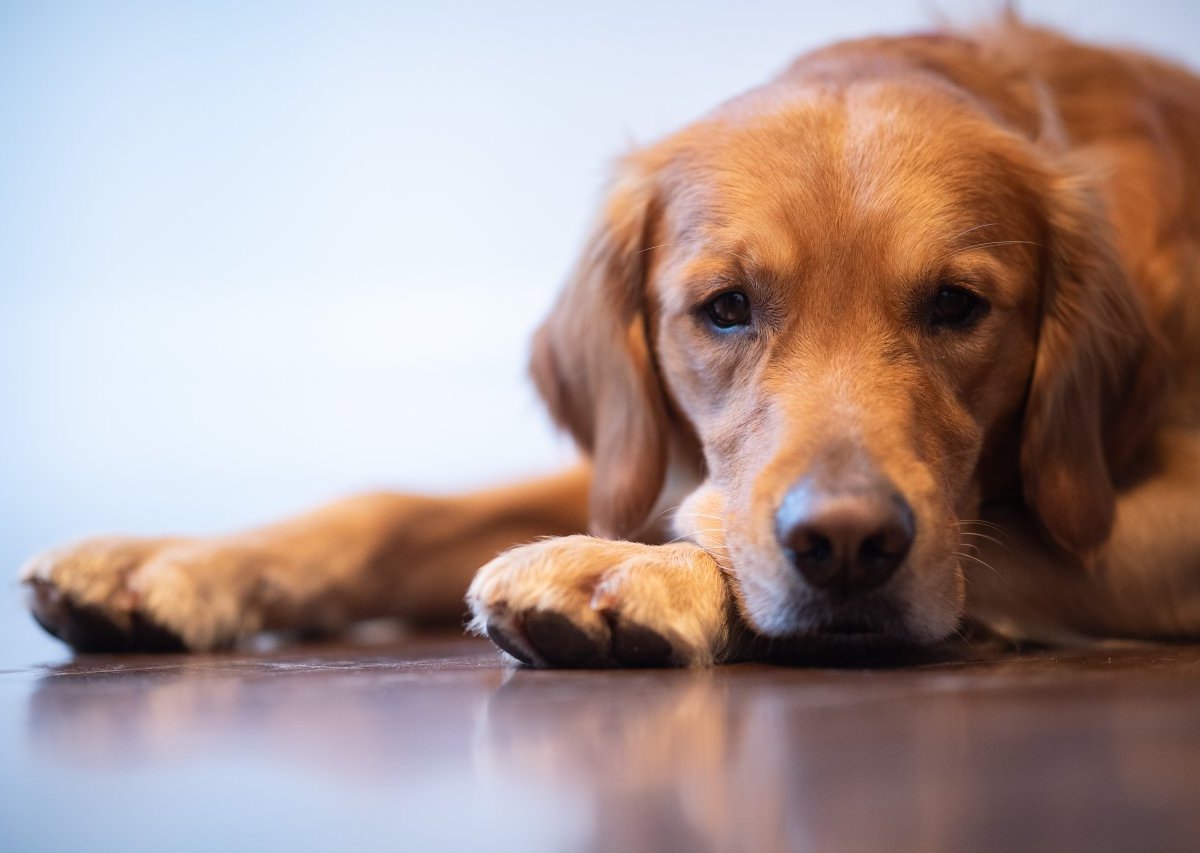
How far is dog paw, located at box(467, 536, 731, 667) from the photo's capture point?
173 centimetres

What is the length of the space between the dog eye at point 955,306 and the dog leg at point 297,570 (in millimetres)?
1240

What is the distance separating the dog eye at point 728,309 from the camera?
2.20 m

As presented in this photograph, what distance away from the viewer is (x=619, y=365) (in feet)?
8.25

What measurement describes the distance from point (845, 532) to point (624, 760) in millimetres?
597

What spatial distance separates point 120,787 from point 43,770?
14 cm

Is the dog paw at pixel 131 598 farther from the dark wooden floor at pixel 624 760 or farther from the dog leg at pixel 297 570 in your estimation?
the dark wooden floor at pixel 624 760

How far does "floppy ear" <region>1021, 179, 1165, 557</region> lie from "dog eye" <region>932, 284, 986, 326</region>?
0.72 feet

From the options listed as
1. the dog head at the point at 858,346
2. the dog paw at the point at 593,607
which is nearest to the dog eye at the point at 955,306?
the dog head at the point at 858,346

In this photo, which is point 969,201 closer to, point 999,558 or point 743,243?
point 743,243

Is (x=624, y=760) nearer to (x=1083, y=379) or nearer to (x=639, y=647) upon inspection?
(x=639, y=647)

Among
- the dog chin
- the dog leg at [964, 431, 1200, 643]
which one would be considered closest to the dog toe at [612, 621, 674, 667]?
the dog chin

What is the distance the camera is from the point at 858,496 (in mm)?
1682

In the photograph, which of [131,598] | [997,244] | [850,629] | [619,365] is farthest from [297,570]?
[997,244]

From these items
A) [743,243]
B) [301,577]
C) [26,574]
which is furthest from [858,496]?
[26,574]
